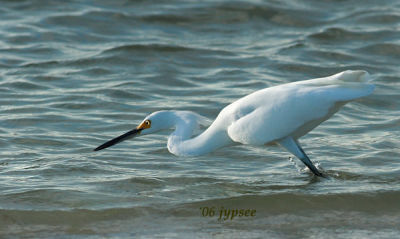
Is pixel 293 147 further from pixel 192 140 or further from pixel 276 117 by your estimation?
pixel 192 140

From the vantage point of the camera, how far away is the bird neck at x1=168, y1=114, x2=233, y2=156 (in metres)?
6.93

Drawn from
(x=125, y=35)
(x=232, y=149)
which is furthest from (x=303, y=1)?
(x=232, y=149)

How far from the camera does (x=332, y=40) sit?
43.2 ft

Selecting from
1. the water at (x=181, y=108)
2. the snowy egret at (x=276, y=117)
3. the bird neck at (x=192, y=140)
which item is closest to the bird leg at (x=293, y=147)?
the snowy egret at (x=276, y=117)

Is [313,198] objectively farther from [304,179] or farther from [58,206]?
[58,206]

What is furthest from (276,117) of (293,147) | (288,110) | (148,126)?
(148,126)

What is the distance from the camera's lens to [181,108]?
32.2ft

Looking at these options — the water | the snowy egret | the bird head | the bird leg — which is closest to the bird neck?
the snowy egret

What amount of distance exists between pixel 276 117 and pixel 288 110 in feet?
0.44

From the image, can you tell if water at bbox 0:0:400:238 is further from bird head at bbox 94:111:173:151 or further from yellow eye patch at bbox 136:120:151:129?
yellow eye patch at bbox 136:120:151:129

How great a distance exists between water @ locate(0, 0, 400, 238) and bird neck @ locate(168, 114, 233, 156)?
0.31 m

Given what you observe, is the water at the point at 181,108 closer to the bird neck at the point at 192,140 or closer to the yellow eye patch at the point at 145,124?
the bird neck at the point at 192,140

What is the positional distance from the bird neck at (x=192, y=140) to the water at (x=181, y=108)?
0.31 meters

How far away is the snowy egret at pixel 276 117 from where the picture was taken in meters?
6.65
